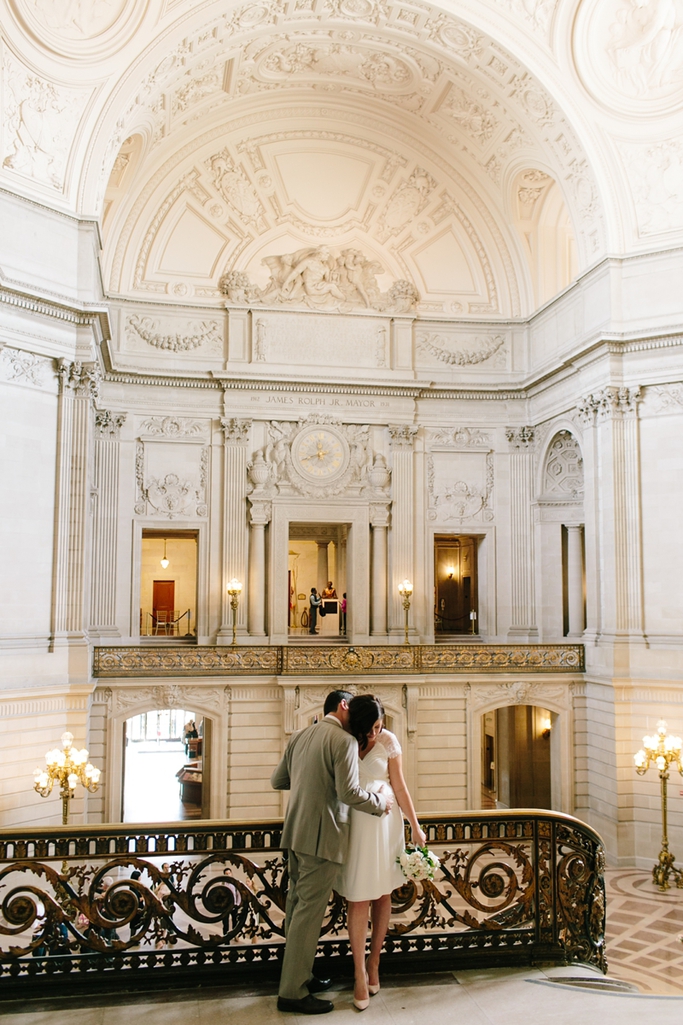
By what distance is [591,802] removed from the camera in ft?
55.0

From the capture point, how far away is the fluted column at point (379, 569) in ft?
64.8

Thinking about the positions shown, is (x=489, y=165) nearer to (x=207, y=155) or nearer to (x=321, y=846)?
(x=207, y=155)

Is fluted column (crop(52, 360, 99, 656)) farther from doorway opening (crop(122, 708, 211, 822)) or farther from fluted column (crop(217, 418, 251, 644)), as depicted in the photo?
fluted column (crop(217, 418, 251, 644))

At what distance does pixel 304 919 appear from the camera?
479cm

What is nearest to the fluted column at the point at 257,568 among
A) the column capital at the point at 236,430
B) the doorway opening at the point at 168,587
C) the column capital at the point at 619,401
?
the column capital at the point at 236,430

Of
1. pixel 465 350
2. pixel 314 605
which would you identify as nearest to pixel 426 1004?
pixel 314 605

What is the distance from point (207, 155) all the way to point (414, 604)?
11670 mm

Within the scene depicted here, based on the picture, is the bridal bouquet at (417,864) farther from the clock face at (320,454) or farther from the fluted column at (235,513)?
the clock face at (320,454)

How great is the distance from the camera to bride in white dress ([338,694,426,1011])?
15.9ft

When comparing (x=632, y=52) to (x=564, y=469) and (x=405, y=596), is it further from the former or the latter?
(x=405, y=596)

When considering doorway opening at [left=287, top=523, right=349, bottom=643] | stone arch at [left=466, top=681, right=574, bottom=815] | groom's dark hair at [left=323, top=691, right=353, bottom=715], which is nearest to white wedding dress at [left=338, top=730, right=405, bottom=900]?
groom's dark hair at [left=323, top=691, right=353, bottom=715]

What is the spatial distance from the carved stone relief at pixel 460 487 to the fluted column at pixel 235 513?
4.51 metres

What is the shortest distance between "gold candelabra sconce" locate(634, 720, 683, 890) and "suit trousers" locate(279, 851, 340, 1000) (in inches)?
423

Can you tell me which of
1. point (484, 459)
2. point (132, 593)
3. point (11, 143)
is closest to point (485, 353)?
point (484, 459)
